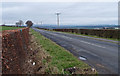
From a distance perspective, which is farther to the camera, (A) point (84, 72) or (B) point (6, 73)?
(A) point (84, 72)

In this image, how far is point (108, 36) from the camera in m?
23.3

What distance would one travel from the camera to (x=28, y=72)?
5.63 m

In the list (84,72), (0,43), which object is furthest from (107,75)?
(0,43)

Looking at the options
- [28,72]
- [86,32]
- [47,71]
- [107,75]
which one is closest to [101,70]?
[107,75]

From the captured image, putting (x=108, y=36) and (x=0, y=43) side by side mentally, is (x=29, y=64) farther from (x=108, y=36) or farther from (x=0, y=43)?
(x=108, y=36)

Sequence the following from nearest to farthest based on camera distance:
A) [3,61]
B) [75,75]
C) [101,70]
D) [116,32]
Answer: [3,61] < [75,75] < [101,70] < [116,32]

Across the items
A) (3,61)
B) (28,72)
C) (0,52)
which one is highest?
(0,52)

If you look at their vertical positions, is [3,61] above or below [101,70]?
above

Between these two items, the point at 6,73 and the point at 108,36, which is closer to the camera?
the point at 6,73

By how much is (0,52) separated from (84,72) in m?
3.10

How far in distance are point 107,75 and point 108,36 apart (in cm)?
1955

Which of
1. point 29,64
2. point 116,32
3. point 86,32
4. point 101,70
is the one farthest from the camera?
point 86,32

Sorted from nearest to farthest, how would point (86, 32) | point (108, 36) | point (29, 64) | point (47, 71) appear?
point (47, 71)
point (29, 64)
point (108, 36)
point (86, 32)

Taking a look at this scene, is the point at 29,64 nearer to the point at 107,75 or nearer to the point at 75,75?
the point at 75,75
